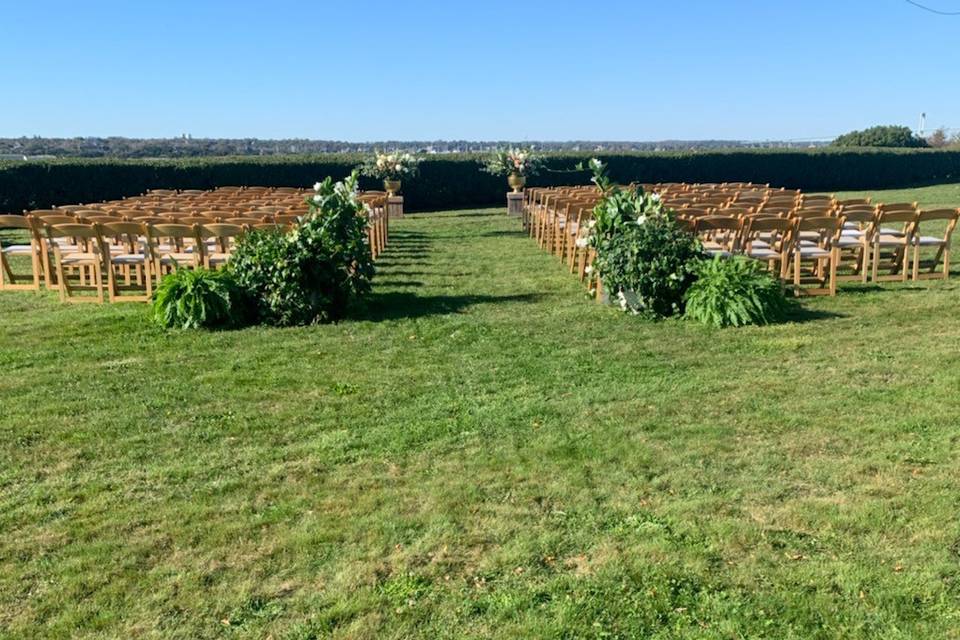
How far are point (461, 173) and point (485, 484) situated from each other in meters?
27.0

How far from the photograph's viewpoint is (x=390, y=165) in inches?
950

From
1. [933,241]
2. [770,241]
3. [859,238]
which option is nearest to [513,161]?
[770,241]

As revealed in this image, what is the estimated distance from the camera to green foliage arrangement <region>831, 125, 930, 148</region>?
44.0m

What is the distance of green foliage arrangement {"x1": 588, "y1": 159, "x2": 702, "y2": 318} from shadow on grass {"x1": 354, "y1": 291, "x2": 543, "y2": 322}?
1.18 m

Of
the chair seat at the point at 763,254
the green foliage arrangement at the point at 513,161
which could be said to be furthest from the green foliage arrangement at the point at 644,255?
the green foliage arrangement at the point at 513,161

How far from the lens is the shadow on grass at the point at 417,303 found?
30.5ft

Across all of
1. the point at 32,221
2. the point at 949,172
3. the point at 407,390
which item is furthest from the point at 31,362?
the point at 949,172

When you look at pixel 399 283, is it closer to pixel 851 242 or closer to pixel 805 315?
pixel 805 315

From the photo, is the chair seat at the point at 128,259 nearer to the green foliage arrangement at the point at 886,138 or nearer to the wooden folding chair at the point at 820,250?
the wooden folding chair at the point at 820,250

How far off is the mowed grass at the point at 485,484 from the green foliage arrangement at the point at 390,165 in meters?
16.4

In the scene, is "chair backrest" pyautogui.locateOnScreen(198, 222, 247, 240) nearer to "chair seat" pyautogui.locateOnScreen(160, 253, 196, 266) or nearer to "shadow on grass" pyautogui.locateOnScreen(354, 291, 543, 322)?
"chair seat" pyautogui.locateOnScreen(160, 253, 196, 266)

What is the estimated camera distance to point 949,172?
4022 cm

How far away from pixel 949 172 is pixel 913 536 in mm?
42047

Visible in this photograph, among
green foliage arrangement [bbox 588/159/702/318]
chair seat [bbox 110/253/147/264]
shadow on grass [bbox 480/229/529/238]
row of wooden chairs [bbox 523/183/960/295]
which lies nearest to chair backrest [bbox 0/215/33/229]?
chair seat [bbox 110/253/147/264]
